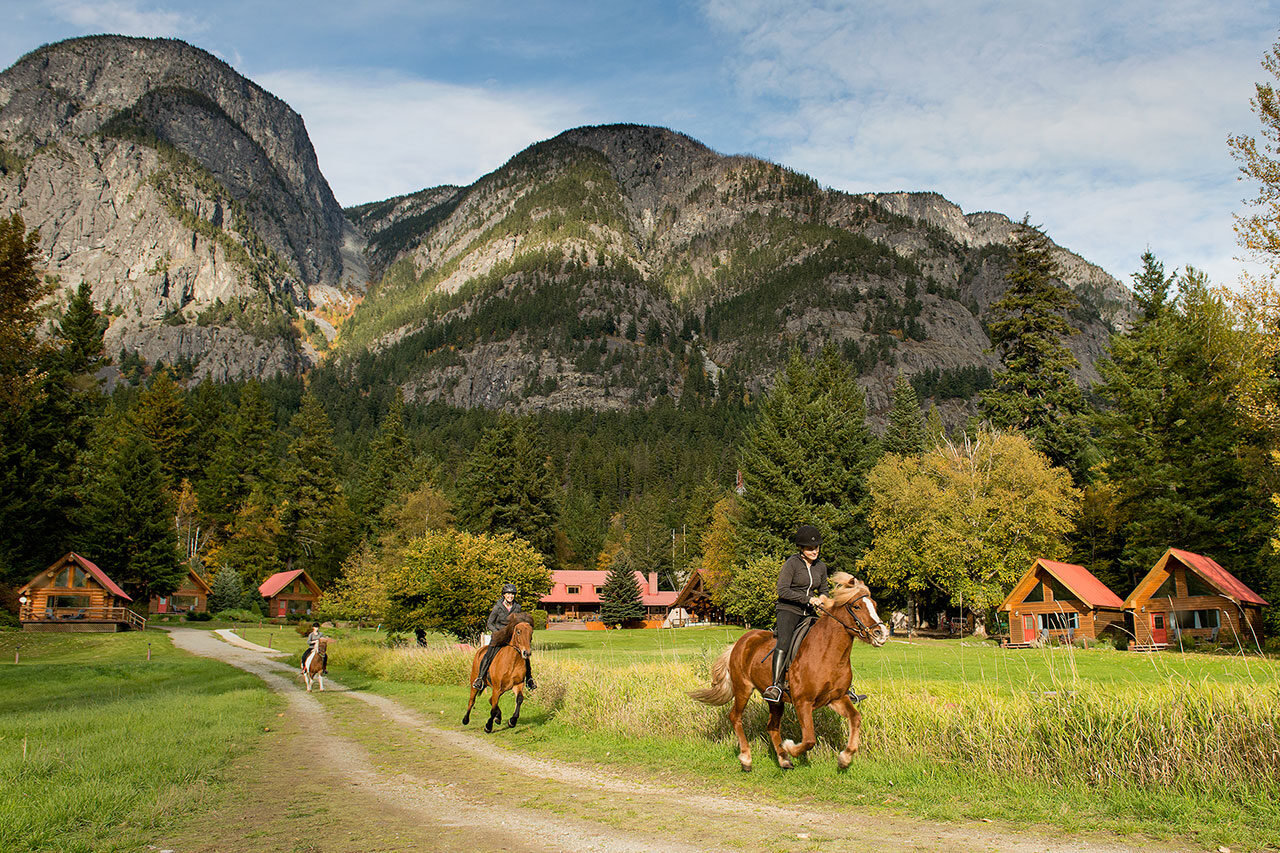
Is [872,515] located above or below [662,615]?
above

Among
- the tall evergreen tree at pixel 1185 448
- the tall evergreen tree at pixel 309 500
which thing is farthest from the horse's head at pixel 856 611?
the tall evergreen tree at pixel 309 500

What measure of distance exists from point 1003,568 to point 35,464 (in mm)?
63126

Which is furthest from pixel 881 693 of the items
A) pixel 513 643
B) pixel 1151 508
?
pixel 1151 508

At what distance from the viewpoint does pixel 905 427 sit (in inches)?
2564

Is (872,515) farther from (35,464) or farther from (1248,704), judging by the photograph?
(35,464)

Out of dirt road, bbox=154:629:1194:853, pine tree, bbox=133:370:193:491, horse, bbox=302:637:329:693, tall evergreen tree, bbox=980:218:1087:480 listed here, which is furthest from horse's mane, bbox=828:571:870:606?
pine tree, bbox=133:370:193:491

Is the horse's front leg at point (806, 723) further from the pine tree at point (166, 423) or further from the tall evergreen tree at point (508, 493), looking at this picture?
the pine tree at point (166, 423)

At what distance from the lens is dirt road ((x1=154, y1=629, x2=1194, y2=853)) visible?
693 centimetres

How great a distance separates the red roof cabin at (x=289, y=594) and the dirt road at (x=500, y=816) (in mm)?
70452

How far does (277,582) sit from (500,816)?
78.2m

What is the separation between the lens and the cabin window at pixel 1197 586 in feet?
117

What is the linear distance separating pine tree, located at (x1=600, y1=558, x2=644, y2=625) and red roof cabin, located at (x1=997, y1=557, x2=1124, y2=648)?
4025 cm

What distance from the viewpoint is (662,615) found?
84.6 meters

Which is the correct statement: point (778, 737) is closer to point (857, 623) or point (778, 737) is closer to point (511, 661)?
point (857, 623)
